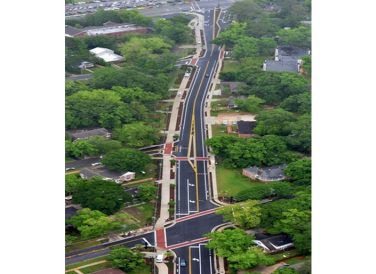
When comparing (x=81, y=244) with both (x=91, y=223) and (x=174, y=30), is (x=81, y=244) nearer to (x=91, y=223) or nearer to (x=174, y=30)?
(x=91, y=223)

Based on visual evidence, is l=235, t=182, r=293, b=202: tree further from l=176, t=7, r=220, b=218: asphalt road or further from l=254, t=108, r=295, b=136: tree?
l=254, t=108, r=295, b=136: tree

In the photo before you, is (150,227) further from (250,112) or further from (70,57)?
(70,57)

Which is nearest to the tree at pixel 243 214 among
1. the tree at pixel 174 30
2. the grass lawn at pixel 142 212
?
the grass lawn at pixel 142 212

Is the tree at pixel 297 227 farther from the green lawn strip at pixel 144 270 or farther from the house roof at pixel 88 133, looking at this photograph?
the house roof at pixel 88 133

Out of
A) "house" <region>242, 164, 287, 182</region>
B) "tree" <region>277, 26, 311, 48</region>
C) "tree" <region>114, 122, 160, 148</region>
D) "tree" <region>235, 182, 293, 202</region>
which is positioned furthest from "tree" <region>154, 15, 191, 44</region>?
"tree" <region>235, 182, 293, 202</region>

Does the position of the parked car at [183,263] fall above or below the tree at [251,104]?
below
